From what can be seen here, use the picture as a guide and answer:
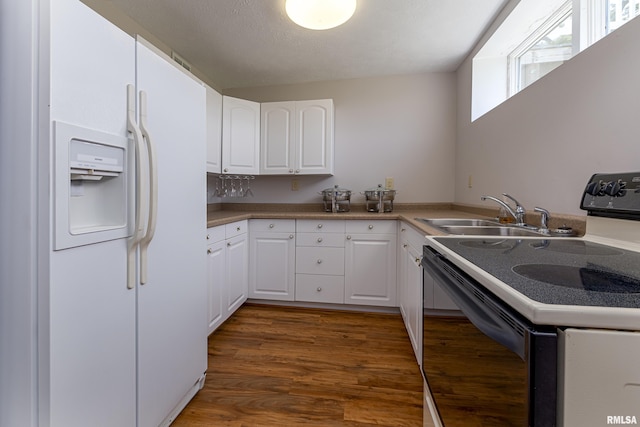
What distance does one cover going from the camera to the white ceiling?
69.2 inches

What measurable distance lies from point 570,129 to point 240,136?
237 centimetres

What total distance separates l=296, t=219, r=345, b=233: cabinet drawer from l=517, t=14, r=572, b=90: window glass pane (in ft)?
5.51

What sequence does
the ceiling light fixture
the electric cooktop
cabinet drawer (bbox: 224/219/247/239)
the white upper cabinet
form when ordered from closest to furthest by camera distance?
the electric cooktop → the ceiling light fixture → cabinet drawer (bbox: 224/219/247/239) → the white upper cabinet

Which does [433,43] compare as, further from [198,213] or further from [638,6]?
[198,213]

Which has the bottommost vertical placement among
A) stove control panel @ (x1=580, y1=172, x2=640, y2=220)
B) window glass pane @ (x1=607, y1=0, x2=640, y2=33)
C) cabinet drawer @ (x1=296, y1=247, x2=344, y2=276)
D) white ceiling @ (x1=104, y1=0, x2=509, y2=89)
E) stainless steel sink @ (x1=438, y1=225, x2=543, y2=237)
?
cabinet drawer @ (x1=296, y1=247, x2=344, y2=276)

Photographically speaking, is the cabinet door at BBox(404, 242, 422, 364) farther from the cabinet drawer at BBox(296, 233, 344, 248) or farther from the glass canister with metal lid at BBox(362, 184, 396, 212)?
the glass canister with metal lid at BBox(362, 184, 396, 212)

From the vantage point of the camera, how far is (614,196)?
92 centimetres

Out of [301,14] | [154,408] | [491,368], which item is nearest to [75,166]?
[154,408]

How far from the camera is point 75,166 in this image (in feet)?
2.54

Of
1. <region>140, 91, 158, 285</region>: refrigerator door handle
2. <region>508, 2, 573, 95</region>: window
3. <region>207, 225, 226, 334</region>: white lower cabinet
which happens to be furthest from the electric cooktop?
<region>207, 225, 226, 334</region>: white lower cabinet

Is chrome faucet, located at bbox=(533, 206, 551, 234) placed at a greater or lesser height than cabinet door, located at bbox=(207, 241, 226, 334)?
greater

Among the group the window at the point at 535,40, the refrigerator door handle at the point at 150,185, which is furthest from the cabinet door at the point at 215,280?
the window at the point at 535,40

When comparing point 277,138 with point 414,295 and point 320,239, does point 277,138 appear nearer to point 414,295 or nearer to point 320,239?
point 320,239

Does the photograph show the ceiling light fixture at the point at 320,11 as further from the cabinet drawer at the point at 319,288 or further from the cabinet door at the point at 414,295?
the cabinet drawer at the point at 319,288
